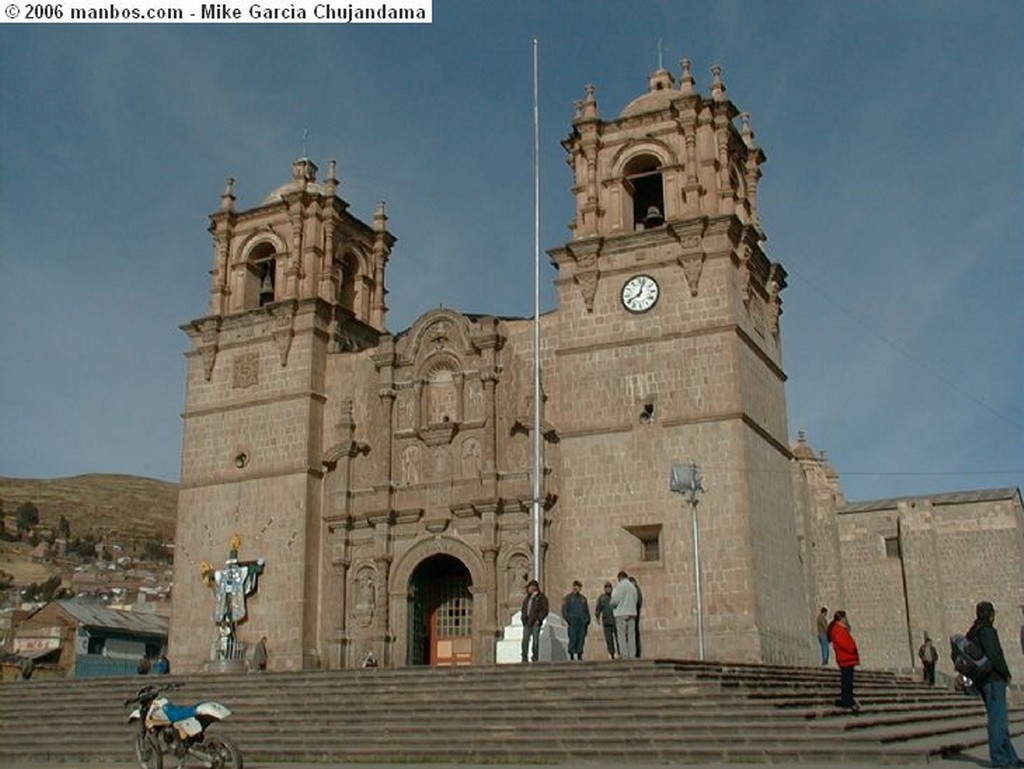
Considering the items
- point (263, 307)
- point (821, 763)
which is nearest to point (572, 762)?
point (821, 763)

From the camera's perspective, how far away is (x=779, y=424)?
2775cm

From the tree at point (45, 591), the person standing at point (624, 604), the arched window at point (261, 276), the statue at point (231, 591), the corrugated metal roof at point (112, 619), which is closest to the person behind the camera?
the person standing at point (624, 604)

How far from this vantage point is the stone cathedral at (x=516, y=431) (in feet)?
82.0

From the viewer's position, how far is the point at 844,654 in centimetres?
1483

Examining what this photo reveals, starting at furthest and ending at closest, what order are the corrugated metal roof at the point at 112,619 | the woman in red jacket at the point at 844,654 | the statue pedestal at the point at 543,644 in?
the corrugated metal roof at the point at 112,619
the statue pedestal at the point at 543,644
the woman in red jacket at the point at 844,654

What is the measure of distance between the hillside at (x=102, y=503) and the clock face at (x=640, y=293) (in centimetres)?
11854

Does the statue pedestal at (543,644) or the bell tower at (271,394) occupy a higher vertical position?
the bell tower at (271,394)

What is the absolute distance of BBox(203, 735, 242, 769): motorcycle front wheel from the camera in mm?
12430

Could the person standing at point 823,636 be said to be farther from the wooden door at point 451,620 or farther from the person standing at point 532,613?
the person standing at point 532,613

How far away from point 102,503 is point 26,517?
19.8m

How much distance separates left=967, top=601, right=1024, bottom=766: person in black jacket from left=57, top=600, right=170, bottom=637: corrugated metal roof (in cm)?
4191

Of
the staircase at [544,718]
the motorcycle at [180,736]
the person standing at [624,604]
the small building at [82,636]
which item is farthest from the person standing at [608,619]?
the small building at [82,636]

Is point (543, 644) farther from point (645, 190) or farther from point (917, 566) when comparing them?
point (917, 566)

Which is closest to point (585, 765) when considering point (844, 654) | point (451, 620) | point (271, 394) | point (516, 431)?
point (844, 654)
